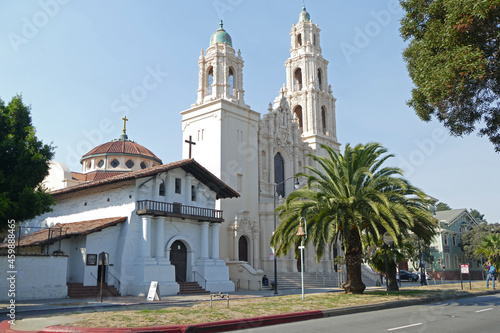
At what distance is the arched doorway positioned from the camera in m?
41.6

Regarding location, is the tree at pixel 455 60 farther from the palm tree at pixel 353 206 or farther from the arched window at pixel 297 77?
the arched window at pixel 297 77

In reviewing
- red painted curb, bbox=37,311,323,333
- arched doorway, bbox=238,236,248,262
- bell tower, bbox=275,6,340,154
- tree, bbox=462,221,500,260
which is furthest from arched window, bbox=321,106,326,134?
red painted curb, bbox=37,311,323,333

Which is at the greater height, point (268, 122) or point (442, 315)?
point (268, 122)

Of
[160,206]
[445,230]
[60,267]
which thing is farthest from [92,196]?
[445,230]

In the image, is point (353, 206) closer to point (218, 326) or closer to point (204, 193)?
point (218, 326)

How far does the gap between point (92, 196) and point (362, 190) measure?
2006 centimetres

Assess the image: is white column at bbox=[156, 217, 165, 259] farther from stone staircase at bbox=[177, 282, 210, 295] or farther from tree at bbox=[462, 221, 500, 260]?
tree at bbox=[462, 221, 500, 260]

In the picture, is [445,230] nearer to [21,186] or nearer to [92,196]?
[92,196]


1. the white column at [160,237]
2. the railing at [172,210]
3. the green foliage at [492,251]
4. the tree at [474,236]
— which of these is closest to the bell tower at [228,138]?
the railing at [172,210]

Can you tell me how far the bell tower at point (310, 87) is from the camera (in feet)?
181

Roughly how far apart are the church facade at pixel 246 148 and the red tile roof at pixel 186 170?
5.16m

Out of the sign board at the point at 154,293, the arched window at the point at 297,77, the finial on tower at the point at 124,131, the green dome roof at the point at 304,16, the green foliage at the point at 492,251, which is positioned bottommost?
the sign board at the point at 154,293

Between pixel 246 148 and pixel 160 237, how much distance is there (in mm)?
16915

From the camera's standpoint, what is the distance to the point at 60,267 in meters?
25.4
